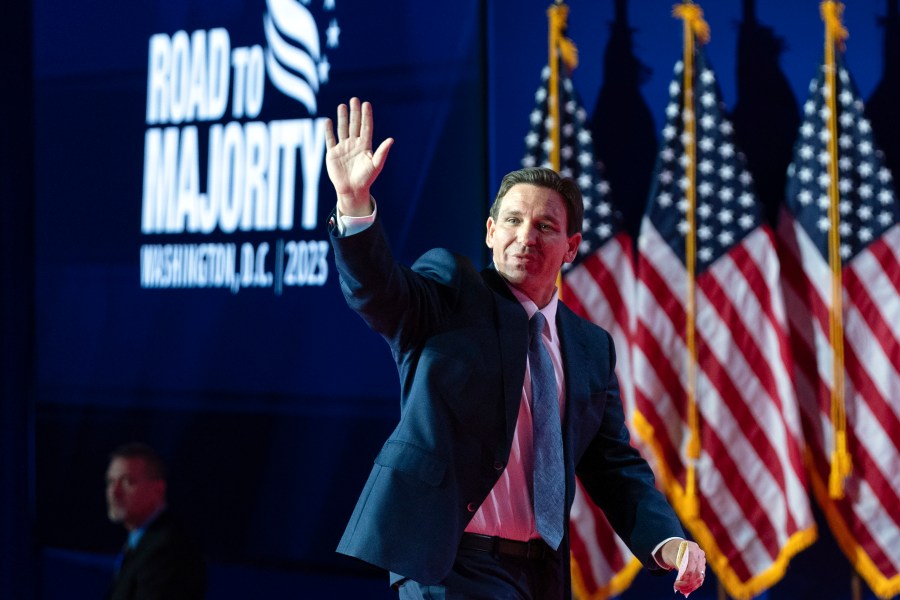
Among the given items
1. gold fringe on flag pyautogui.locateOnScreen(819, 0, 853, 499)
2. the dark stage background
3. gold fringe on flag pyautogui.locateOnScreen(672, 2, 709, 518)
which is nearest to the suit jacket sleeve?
gold fringe on flag pyautogui.locateOnScreen(672, 2, 709, 518)

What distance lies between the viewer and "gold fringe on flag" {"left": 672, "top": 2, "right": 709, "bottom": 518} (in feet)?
14.8

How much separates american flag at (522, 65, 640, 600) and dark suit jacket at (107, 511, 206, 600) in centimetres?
148

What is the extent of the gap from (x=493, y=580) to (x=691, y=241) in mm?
2446

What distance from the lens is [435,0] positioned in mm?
4984

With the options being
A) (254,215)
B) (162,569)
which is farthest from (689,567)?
(254,215)

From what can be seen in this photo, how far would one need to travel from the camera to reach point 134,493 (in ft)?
15.8

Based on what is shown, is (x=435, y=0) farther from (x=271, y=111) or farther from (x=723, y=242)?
(x=723, y=242)

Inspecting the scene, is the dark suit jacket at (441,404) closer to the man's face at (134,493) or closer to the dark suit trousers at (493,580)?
the dark suit trousers at (493,580)

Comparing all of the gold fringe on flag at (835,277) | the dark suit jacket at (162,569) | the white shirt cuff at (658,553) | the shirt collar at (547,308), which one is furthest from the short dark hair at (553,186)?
the dark suit jacket at (162,569)

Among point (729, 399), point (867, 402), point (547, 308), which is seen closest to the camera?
point (547, 308)

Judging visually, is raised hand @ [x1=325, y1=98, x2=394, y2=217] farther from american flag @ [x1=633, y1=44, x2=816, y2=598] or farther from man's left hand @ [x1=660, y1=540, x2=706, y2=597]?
american flag @ [x1=633, y1=44, x2=816, y2=598]

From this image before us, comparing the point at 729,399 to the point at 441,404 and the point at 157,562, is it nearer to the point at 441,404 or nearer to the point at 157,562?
the point at 157,562

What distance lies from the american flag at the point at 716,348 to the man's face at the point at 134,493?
1.99 m

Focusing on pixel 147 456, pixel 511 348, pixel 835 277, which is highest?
pixel 835 277
